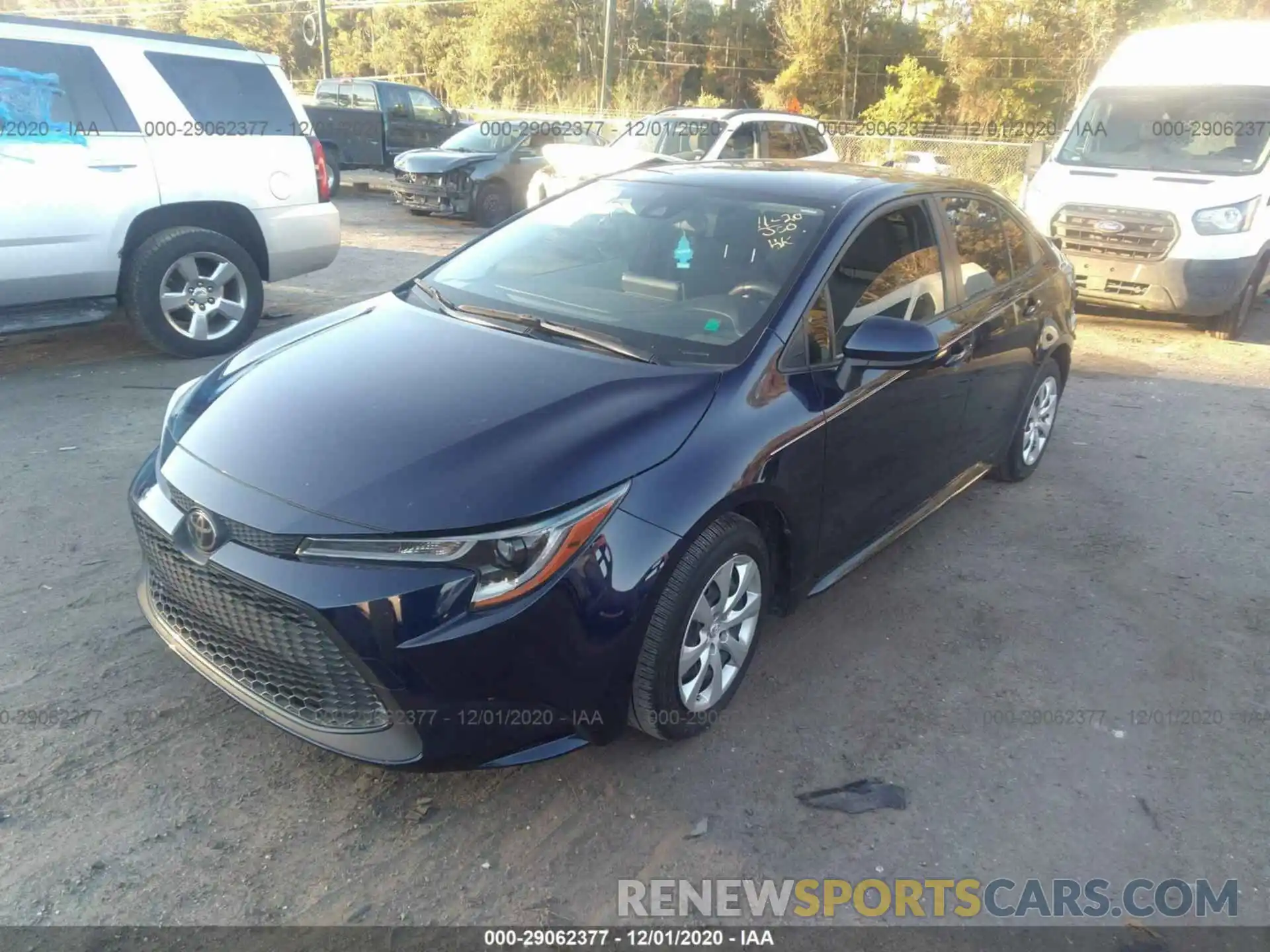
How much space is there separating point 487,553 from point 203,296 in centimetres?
509

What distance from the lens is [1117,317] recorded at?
9805mm

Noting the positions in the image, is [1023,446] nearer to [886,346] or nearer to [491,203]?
[886,346]

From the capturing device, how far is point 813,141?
42.4 feet

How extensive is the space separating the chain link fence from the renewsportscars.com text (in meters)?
18.3

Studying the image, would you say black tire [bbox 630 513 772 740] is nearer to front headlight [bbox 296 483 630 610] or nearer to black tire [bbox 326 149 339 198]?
front headlight [bbox 296 483 630 610]

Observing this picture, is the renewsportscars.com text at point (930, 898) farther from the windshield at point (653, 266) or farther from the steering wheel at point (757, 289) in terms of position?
the steering wheel at point (757, 289)

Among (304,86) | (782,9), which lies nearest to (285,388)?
(782,9)

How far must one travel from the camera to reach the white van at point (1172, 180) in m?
8.29

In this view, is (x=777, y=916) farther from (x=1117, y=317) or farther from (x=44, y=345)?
(x=1117, y=317)

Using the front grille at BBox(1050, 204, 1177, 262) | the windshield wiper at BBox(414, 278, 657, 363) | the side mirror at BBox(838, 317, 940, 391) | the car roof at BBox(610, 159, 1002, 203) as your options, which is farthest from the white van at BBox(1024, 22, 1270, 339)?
the windshield wiper at BBox(414, 278, 657, 363)

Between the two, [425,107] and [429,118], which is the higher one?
[425,107]

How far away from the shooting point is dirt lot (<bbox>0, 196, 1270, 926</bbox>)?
8.07 feet

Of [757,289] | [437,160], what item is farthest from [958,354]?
[437,160]

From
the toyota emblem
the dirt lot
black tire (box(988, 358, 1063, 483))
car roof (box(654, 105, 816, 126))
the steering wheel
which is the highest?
car roof (box(654, 105, 816, 126))
